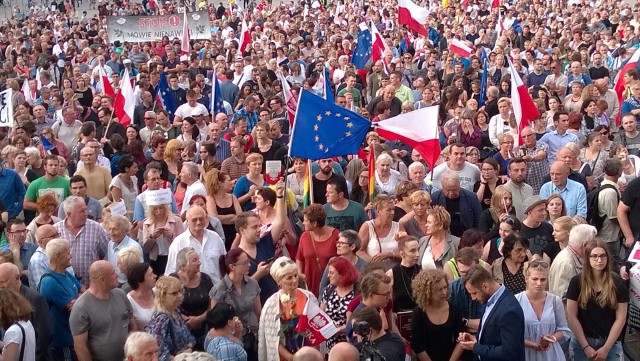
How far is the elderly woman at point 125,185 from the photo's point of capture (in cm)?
1099

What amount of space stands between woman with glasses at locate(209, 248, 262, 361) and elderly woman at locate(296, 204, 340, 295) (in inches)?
33.2

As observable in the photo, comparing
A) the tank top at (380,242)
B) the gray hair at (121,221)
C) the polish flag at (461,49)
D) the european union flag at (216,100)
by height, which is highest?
the gray hair at (121,221)

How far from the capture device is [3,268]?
751 cm

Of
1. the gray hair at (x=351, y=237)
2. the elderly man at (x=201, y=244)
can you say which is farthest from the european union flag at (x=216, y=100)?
the gray hair at (x=351, y=237)

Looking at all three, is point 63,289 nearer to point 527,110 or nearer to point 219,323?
point 219,323

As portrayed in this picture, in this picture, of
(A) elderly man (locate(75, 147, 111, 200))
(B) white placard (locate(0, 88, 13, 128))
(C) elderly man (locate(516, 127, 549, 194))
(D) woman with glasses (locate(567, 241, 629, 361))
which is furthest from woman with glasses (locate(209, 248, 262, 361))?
(B) white placard (locate(0, 88, 13, 128))

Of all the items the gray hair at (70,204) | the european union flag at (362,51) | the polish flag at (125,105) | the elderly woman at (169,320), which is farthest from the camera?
the european union flag at (362,51)

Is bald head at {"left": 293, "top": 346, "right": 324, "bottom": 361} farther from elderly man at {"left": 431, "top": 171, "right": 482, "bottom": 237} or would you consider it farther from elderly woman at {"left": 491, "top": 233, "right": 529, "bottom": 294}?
elderly man at {"left": 431, "top": 171, "right": 482, "bottom": 237}

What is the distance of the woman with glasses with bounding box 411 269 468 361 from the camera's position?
7348mm

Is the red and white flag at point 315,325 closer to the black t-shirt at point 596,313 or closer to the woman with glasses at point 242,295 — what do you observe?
the woman with glasses at point 242,295

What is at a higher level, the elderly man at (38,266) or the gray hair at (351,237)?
the gray hair at (351,237)

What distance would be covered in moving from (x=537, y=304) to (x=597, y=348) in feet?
2.37

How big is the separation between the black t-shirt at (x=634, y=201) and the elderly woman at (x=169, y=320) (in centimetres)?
469

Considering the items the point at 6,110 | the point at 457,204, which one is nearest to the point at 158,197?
the point at 457,204
